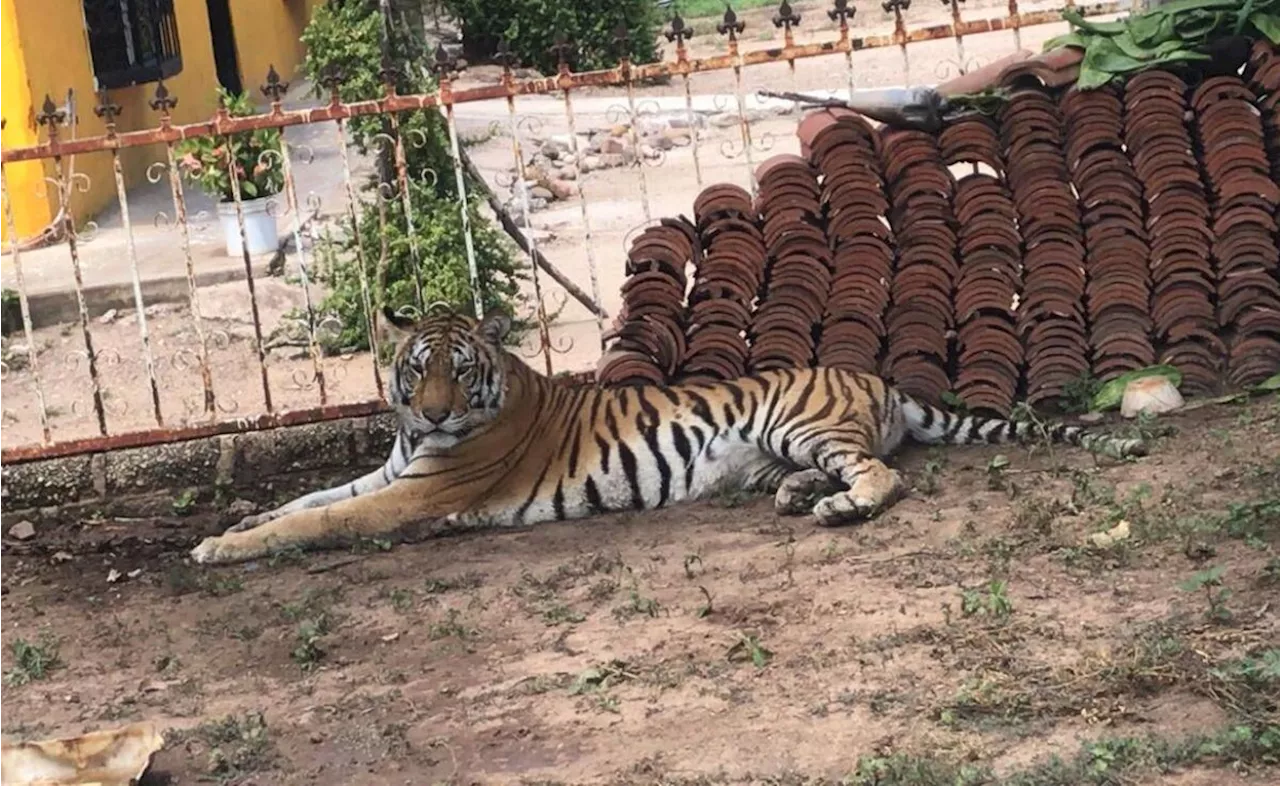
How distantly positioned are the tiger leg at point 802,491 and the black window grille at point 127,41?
849cm

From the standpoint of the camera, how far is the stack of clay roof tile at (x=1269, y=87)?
7.07 m

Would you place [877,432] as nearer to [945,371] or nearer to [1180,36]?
[945,371]

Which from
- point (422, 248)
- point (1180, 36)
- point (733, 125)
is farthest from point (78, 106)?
point (1180, 36)

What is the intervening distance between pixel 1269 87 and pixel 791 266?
79.4 inches

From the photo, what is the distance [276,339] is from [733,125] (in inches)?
343

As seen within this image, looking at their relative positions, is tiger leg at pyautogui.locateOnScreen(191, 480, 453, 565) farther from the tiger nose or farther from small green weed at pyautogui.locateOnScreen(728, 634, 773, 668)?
small green weed at pyautogui.locateOnScreen(728, 634, 773, 668)

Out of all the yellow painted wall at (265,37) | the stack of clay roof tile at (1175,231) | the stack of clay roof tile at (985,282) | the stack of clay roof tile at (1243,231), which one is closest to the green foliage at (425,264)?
the stack of clay roof tile at (985,282)

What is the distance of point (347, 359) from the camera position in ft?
31.1

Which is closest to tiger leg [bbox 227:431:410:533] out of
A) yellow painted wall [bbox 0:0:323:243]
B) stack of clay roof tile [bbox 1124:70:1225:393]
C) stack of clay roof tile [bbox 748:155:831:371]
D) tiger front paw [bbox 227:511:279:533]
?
tiger front paw [bbox 227:511:279:533]

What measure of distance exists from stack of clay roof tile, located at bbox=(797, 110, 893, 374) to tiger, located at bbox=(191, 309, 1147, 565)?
191mm

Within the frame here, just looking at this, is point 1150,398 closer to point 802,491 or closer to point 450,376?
point 802,491

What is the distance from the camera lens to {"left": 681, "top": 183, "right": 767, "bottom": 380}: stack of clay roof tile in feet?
23.7

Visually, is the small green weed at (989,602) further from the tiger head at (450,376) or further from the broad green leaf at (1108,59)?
the broad green leaf at (1108,59)

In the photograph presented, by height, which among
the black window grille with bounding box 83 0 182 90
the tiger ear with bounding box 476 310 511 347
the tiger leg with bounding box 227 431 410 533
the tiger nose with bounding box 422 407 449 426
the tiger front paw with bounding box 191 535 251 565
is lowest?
the tiger front paw with bounding box 191 535 251 565
